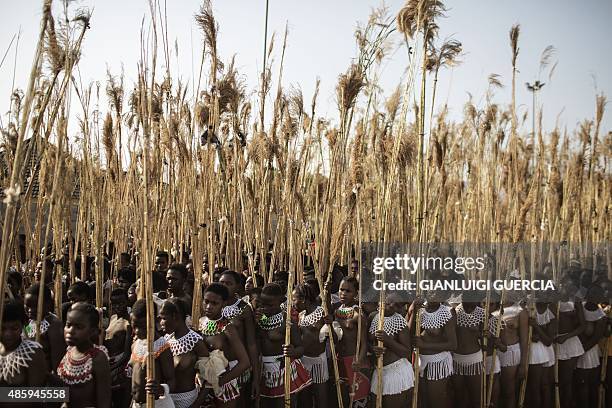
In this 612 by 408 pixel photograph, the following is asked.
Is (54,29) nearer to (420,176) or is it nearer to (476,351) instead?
(420,176)

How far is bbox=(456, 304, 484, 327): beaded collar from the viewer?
517 centimetres

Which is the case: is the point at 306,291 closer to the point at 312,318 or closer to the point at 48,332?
the point at 312,318

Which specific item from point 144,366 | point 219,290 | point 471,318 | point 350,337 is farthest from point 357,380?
point 144,366

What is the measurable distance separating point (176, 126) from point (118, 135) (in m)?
0.72

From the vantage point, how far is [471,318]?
5.18 metres

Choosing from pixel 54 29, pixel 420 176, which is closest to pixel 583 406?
pixel 420 176

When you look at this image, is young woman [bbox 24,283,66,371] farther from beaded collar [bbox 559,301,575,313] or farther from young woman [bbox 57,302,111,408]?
beaded collar [bbox 559,301,575,313]

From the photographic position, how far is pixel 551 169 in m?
7.15

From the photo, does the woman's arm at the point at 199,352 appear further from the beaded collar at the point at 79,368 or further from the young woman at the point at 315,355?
the young woman at the point at 315,355

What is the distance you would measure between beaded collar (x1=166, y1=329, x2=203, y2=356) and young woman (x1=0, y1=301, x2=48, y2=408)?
836mm

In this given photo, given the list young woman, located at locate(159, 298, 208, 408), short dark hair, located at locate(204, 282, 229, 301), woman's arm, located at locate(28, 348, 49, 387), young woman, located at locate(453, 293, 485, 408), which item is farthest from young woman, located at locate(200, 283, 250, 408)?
young woman, located at locate(453, 293, 485, 408)

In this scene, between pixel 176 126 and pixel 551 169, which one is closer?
pixel 176 126

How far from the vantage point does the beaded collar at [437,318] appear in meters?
4.82

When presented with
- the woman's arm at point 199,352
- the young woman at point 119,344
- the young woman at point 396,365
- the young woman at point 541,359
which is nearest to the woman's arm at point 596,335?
the young woman at point 541,359
